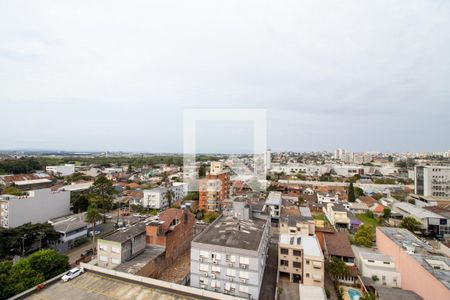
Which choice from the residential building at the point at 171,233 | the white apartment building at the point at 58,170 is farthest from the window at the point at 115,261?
the white apartment building at the point at 58,170

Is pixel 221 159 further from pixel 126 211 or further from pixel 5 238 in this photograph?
pixel 5 238

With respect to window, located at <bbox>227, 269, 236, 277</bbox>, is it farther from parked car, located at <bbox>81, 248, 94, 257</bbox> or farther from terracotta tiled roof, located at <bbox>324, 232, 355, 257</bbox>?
parked car, located at <bbox>81, 248, 94, 257</bbox>

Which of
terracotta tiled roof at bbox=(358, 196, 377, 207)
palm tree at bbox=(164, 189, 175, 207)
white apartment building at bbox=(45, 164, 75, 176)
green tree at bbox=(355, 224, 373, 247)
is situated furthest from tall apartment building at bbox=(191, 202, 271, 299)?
white apartment building at bbox=(45, 164, 75, 176)

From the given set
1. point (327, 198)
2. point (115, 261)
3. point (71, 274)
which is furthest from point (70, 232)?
point (327, 198)

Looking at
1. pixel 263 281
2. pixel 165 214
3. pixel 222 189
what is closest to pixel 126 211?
pixel 222 189

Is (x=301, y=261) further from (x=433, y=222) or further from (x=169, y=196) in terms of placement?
(x=169, y=196)

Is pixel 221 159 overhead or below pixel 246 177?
overhead
